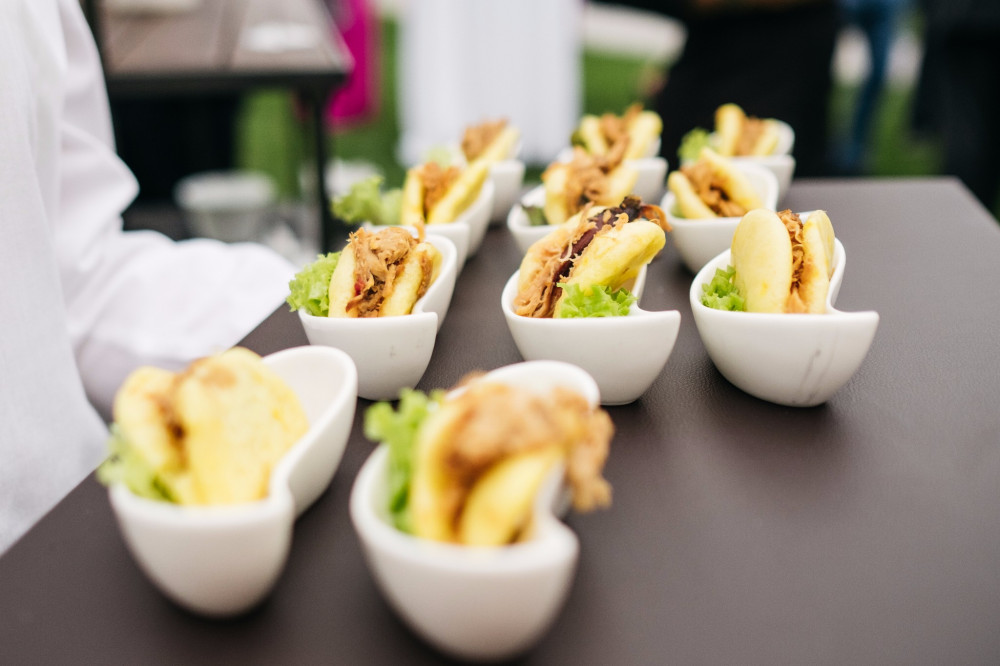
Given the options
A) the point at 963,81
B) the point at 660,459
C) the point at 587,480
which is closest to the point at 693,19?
the point at 963,81

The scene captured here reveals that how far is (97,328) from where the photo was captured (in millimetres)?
1601

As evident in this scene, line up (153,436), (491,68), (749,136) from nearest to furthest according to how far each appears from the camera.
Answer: (153,436), (749,136), (491,68)

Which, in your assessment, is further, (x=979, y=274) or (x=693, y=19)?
(x=693, y=19)

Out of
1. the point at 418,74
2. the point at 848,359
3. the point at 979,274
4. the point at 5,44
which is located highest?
the point at 5,44

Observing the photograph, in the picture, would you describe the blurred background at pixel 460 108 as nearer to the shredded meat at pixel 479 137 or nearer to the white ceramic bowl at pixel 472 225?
the shredded meat at pixel 479 137

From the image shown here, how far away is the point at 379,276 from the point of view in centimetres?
100

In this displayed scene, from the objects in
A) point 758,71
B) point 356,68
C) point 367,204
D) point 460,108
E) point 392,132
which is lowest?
point 392,132

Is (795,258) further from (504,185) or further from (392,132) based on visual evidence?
(392,132)

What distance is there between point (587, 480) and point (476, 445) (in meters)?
0.09

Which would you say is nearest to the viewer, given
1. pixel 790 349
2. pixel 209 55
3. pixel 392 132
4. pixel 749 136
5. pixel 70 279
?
pixel 790 349

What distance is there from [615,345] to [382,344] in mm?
259

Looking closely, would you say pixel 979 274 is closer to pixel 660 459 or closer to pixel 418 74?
pixel 660 459

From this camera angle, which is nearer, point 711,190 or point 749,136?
point 711,190

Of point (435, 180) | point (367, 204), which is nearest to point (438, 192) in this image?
point (435, 180)
